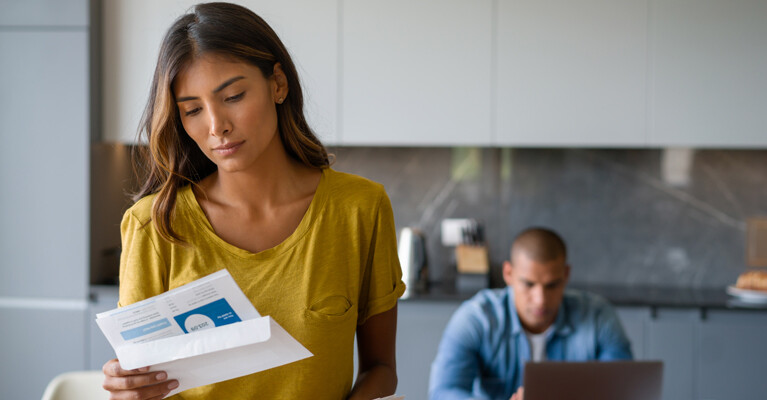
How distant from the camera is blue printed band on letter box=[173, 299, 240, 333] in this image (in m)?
0.84

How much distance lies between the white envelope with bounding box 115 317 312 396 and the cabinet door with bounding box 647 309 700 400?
2211mm

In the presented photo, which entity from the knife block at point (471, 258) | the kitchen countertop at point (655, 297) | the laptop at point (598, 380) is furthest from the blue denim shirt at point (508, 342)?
the knife block at point (471, 258)

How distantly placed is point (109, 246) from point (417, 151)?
1492 mm

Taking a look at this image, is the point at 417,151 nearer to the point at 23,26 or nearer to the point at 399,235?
the point at 399,235

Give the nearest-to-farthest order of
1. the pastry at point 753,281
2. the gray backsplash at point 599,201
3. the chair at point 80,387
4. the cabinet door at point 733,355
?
1. the chair at point 80,387
2. the cabinet door at point 733,355
3. the pastry at point 753,281
4. the gray backsplash at point 599,201

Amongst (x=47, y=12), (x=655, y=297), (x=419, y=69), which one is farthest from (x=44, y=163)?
(x=655, y=297)

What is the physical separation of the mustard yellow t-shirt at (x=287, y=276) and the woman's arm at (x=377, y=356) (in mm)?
39

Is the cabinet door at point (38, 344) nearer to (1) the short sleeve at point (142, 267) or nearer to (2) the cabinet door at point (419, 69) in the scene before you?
(2) the cabinet door at point (419, 69)

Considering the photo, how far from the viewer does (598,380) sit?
4.66ft

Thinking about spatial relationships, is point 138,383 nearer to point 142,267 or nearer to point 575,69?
point 142,267

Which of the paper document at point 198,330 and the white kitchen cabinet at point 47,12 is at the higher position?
the white kitchen cabinet at point 47,12

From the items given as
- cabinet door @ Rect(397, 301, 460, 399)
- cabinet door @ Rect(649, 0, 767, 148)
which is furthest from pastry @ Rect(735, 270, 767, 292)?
cabinet door @ Rect(397, 301, 460, 399)

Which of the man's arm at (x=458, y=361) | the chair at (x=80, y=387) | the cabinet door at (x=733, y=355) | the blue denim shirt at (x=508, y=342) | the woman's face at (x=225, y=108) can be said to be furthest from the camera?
the cabinet door at (x=733, y=355)

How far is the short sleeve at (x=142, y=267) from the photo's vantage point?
38.0 inches
